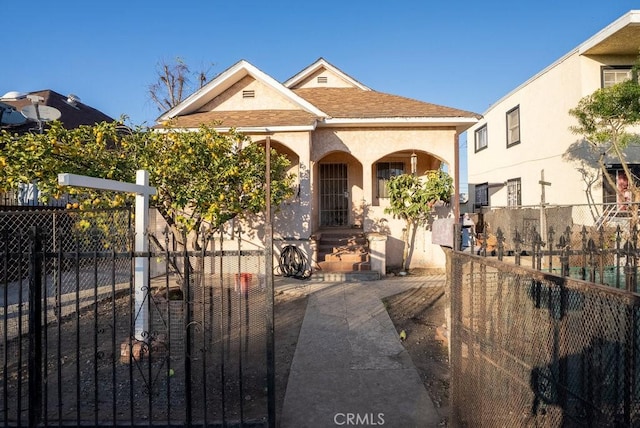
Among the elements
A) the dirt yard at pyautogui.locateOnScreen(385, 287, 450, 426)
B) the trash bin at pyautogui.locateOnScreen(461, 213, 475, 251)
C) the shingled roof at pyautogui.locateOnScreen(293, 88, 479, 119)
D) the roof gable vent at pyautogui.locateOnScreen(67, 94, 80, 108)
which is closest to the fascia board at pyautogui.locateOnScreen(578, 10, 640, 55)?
the shingled roof at pyautogui.locateOnScreen(293, 88, 479, 119)

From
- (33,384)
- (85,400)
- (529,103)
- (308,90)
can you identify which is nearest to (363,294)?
(85,400)

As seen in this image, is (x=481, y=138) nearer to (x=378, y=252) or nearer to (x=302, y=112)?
(x=302, y=112)

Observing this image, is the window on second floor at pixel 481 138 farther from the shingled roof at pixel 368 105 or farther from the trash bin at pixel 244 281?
the trash bin at pixel 244 281

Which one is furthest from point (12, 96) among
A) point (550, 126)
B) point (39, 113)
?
point (550, 126)

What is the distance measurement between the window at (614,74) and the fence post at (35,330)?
1559 centimetres

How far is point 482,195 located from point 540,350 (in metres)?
20.0

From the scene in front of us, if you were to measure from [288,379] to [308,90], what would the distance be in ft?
38.0

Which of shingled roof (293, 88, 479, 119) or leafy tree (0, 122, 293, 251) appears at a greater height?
shingled roof (293, 88, 479, 119)

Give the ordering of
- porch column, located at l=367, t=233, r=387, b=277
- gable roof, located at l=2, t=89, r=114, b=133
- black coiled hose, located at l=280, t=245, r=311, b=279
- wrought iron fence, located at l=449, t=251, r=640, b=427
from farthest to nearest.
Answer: gable roof, located at l=2, t=89, r=114, b=133, porch column, located at l=367, t=233, r=387, b=277, black coiled hose, located at l=280, t=245, r=311, b=279, wrought iron fence, located at l=449, t=251, r=640, b=427

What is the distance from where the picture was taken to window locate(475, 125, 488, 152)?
2036 cm

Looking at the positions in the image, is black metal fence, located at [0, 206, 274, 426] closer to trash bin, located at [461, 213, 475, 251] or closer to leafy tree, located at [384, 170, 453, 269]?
trash bin, located at [461, 213, 475, 251]

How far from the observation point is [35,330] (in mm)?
3162

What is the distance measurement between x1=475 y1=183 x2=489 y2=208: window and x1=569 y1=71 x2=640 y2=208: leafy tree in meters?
7.73

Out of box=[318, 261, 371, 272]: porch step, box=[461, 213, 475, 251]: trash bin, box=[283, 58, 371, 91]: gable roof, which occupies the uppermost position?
box=[283, 58, 371, 91]: gable roof
